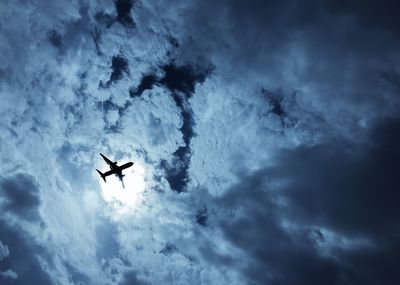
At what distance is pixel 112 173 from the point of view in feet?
240
